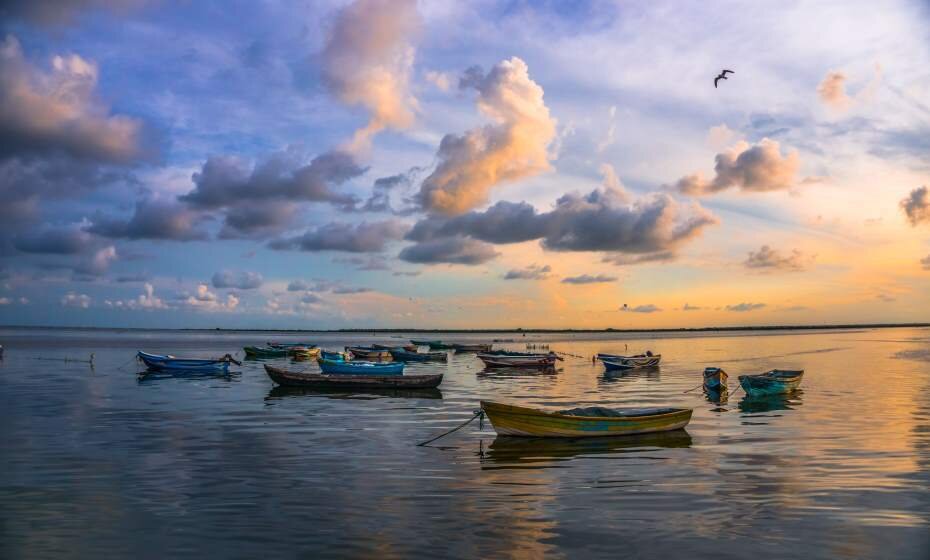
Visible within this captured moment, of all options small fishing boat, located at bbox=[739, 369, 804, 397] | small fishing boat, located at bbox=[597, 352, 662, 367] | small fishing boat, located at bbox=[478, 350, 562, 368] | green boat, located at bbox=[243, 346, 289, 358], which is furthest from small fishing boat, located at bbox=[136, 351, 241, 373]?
small fishing boat, located at bbox=[739, 369, 804, 397]

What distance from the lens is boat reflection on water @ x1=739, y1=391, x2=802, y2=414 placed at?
3830 cm

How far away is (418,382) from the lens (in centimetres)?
4803

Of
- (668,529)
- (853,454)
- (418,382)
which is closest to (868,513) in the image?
(668,529)

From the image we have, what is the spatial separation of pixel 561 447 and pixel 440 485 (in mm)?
7796

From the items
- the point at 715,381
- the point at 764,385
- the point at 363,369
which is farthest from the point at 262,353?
the point at 764,385

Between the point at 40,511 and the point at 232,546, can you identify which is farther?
the point at 40,511

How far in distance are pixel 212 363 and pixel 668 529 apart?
5394 centimetres

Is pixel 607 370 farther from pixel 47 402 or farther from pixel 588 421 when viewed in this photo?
pixel 47 402

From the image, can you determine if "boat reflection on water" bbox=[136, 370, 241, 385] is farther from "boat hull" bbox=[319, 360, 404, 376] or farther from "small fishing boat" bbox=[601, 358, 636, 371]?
"small fishing boat" bbox=[601, 358, 636, 371]

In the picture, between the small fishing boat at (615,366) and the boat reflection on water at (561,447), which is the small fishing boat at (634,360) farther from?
the boat reflection on water at (561,447)

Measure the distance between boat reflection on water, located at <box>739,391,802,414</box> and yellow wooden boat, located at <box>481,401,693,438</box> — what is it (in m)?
12.9

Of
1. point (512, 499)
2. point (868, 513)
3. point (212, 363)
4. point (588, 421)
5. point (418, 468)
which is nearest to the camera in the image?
point (868, 513)

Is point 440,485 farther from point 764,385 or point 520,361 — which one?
point 520,361

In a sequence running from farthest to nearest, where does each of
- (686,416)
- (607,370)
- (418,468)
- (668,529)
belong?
1. (607,370)
2. (686,416)
3. (418,468)
4. (668,529)
